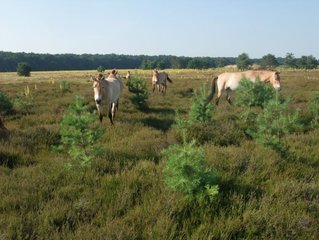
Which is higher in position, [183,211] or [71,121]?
[71,121]

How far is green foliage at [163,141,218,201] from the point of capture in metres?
5.12

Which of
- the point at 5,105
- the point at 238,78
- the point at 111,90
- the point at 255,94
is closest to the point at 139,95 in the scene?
the point at 111,90

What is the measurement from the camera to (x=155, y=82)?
2730 cm

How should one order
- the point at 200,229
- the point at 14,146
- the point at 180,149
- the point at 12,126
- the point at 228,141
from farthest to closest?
the point at 12,126 → the point at 228,141 → the point at 14,146 → the point at 180,149 → the point at 200,229

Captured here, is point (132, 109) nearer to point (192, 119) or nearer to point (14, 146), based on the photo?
point (192, 119)

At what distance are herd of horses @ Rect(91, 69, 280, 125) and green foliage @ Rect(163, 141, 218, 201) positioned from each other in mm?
6688

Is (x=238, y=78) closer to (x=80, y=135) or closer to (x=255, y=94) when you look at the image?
(x=255, y=94)

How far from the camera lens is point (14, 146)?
8633mm

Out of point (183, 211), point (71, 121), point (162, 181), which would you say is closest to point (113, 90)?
point (71, 121)

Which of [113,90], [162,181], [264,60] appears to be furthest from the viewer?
[264,60]

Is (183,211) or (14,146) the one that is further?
(14,146)

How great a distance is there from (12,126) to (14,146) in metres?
4.03

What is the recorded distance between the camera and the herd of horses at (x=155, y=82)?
520 inches

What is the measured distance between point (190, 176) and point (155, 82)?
22365 millimetres
